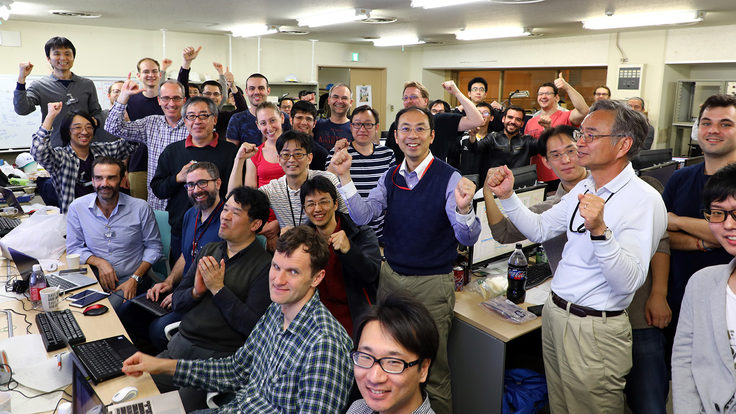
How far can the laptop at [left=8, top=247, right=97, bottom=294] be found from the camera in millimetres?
2820

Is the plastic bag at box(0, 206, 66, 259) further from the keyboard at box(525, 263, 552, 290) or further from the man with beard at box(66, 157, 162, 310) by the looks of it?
the keyboard at box(525, 263, 552, 290)

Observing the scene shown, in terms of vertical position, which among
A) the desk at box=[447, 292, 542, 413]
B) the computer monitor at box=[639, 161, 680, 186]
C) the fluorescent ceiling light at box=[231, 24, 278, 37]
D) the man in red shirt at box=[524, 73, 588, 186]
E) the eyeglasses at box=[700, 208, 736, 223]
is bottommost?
the desk at box=[447, 292, 542, 413]

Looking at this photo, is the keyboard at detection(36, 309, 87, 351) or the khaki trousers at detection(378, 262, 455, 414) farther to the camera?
the khaki trousers at detection(378, 262, 455, 414)

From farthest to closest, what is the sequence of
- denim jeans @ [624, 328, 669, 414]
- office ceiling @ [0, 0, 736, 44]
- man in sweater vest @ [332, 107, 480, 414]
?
office ceiling @ [0, 0, 736, 44], man in sweater vest @ [332, 107, 480, 414], denim jeans @ [624, 328, 669, 414]

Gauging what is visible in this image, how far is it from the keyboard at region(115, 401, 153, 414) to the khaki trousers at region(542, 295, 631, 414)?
1512mm

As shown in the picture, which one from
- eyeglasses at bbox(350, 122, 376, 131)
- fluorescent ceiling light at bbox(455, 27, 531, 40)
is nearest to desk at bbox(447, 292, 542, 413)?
eyeglasses at bbox(350, 122, 376, 131)

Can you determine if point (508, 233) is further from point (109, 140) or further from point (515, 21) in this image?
point (515, 21)

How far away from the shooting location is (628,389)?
7.33 ft

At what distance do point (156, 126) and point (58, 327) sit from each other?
201cm

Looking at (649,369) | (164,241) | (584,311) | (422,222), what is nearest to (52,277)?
(164,241)

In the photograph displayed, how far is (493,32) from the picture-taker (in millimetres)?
8156

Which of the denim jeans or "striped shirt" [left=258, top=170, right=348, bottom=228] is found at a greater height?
"striped shirt" [left=258, top=170, right=348, bottom=228]

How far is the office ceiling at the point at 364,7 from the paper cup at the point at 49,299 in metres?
4.04

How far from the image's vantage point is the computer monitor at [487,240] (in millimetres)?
2973
